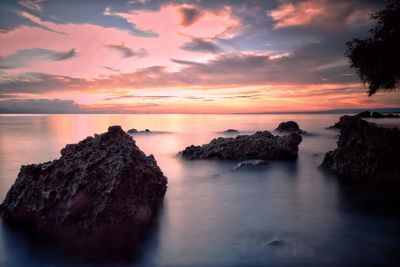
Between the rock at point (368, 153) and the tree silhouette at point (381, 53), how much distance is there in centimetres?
280

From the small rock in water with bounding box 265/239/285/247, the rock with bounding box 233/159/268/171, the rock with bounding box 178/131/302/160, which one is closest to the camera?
the small rock in water with bounding box 265/239/285/247

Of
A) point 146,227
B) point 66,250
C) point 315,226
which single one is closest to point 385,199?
point 315,226

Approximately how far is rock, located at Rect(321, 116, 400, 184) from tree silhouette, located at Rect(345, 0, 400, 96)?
2.80 m

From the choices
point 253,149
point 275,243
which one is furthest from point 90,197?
point 253,149

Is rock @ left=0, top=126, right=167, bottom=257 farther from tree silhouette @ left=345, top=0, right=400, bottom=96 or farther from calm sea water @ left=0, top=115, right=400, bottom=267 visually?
tree silhouette @ left=345, top=0, right=400, bottom=96

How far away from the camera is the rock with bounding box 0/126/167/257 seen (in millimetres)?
6008

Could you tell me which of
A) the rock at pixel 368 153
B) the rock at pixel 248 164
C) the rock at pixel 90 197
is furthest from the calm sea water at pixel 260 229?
the rock at pixel 248 164

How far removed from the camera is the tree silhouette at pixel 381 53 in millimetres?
12106

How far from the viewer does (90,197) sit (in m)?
6.36

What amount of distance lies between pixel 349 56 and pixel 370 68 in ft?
3.72

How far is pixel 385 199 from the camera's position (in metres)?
8.52

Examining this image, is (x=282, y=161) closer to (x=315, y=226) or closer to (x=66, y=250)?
(x=315, y=226)

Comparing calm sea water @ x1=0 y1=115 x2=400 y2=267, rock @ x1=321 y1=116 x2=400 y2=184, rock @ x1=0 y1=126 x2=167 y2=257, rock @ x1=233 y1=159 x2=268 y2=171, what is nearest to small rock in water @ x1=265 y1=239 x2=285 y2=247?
calm sea water @ x1=0 y1=115 x2=400 y2=267

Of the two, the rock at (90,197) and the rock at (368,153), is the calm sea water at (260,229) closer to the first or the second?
the rock at (90,197)
